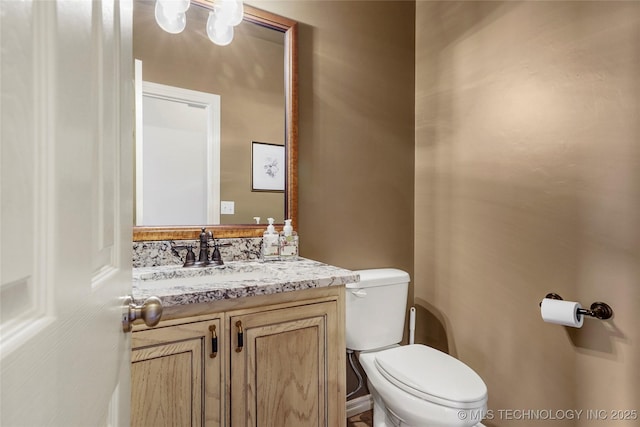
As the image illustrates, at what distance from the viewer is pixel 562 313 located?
49.2 inches

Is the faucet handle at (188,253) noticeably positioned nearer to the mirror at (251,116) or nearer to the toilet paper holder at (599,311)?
the mirror at (251,116)

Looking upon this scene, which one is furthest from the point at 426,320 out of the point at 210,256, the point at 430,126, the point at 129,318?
the point at 129,318

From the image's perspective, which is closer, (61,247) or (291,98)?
(61,247)

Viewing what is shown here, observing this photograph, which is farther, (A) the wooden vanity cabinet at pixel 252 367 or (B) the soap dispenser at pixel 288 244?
(B) the soap dispenser at pixel 288 244

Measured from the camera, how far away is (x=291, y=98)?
161cm

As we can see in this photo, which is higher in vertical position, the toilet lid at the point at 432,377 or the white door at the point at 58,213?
the white door at the point at 58,213

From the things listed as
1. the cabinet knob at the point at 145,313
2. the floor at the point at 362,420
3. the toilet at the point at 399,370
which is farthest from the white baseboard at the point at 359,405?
the cabinet knob at the point at 145,313

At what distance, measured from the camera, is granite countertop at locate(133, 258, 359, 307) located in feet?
3.00

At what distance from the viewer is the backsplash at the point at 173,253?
1.27 m

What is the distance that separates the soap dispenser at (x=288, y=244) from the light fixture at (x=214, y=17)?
0.88m

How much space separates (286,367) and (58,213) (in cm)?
94

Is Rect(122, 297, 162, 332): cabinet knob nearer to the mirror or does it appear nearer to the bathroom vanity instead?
the bathroom vanity

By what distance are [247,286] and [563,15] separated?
167 centimetres

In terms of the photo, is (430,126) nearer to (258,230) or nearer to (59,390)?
(258,230)
